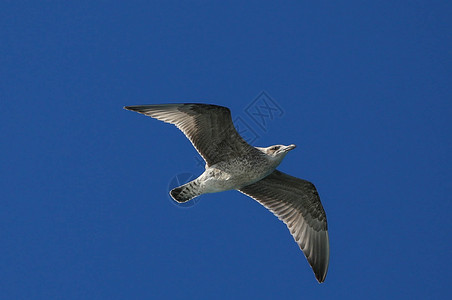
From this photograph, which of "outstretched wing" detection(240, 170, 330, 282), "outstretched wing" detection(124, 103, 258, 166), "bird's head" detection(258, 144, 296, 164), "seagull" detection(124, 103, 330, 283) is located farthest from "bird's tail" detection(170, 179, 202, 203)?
"bird's head" detection(258, 144, 296, 164)

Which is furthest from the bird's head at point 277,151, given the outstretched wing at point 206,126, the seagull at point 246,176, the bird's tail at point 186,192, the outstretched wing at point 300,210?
the bird's tail at point 186,192

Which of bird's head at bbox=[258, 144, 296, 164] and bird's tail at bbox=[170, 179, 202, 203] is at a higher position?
bird's head at bbox=[258, 144, 296, 164]

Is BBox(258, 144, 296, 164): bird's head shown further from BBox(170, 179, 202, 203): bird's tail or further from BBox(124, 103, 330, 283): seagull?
BBox(170, 179, 202, 203): bird's tail

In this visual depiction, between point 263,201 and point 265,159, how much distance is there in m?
1.39

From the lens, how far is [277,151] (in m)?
9.57

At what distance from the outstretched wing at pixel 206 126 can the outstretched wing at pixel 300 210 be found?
1.25 metres

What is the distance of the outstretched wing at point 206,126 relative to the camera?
29.9 feet

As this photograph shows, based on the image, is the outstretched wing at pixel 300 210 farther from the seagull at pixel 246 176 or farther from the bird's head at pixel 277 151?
the bird's head at pixel 277 151

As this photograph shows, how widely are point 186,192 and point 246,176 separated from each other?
105 cm

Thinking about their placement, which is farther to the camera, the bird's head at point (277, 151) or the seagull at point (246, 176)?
the bird's head at point (277, 151)

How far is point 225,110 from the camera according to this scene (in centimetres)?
901

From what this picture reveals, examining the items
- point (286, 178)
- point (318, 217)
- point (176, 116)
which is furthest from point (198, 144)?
point (318, 217)

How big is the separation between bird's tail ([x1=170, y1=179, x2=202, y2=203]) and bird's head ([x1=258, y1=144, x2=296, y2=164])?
1.26 m

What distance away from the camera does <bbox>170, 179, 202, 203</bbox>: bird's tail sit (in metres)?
9.72
